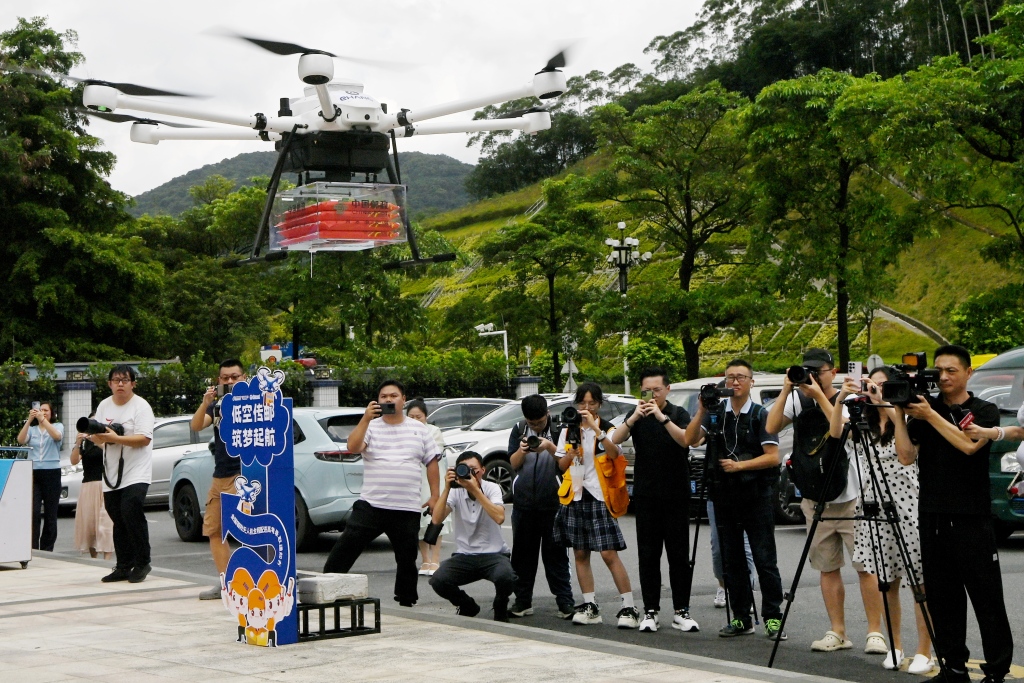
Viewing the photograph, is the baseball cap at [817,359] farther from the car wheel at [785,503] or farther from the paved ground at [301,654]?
the car wheel at [785,503]

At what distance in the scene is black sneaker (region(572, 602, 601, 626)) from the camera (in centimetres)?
881

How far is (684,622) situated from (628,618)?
1.34 feet

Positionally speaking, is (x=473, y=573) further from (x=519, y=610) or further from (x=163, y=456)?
(x=163, y=456)

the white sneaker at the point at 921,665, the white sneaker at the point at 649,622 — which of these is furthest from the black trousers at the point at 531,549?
the white sneaker at the point at 921,665

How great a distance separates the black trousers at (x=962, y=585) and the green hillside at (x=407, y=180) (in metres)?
137

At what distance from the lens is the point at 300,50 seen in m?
10.5

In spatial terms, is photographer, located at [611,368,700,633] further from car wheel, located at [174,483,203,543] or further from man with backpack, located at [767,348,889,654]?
car wheel, located at [174,483,203,543]

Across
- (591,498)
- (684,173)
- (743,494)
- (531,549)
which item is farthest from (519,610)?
(684,173)

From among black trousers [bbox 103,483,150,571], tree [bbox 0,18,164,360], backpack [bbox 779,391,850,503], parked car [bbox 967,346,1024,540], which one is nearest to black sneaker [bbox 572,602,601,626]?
backpack [bbox 779,391,850,503]

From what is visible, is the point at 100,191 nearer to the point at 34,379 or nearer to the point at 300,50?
the point at 34,379

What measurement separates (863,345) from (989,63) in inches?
1641

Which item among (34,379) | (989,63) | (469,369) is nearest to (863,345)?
(469,369)

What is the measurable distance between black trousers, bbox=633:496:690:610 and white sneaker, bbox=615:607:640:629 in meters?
0.20

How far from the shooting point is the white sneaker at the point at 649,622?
8336 millimetres
